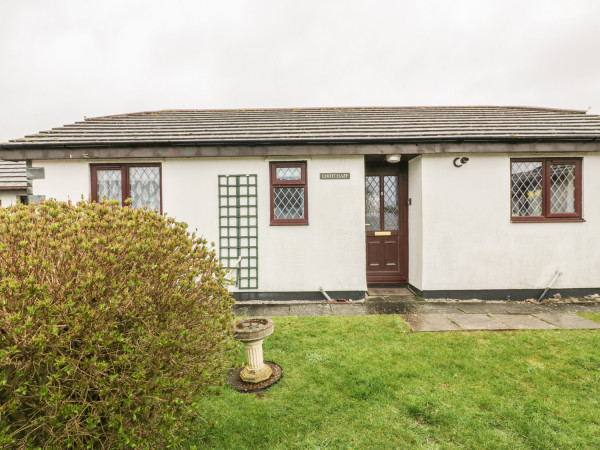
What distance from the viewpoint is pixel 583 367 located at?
3.37m

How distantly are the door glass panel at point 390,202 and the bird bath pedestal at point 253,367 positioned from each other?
5217 mm

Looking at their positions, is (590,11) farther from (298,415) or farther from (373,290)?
(298,415)

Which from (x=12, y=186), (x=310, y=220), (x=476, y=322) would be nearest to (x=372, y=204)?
(x=310, y=220)

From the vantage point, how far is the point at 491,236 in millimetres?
6434

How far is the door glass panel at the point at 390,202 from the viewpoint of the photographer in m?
7.51

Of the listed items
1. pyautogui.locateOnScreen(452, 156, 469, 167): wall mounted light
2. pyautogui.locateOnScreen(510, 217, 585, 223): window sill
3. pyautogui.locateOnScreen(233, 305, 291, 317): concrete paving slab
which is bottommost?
pyautogui.locateOnScreen(233, 305, 291, 317): concrete paving slab

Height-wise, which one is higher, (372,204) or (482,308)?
(372,204)

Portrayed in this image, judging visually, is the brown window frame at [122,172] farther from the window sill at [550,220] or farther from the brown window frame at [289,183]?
the window sill at [550,220]

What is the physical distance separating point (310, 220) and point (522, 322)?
457 centimetres

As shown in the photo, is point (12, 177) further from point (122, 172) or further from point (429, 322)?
point (429, 322)

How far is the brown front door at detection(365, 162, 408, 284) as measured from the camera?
24.4 ft

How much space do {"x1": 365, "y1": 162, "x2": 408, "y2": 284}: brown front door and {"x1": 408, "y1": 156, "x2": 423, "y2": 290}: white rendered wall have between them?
174mm

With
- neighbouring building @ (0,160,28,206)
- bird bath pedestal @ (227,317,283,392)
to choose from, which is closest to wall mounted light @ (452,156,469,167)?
bird bath pedestal @ (227,317,283,392)

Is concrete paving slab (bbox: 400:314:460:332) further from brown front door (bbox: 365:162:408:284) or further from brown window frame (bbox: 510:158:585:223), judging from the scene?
brown window frame (bbox: 510:158:585:223)
